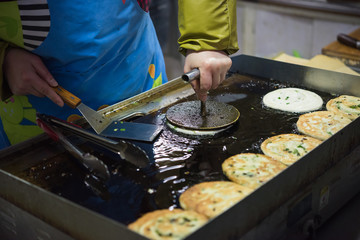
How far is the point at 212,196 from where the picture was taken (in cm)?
130

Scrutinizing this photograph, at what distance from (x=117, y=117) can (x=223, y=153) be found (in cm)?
58

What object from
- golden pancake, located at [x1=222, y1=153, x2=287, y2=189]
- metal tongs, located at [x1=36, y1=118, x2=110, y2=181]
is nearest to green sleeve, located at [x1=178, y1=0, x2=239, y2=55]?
golden pancake, located at [x1=222, y1=153, x2=287, y2=189]

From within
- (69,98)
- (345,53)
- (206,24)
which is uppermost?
(206,24)

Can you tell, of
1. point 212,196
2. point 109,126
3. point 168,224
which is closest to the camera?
point 168,224

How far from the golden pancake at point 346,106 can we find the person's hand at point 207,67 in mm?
611

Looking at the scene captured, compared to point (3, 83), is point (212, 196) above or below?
below

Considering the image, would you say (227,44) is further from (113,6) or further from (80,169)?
(80,169)

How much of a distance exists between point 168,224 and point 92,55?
3.25 ft

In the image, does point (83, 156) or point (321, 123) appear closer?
point (83, 156)

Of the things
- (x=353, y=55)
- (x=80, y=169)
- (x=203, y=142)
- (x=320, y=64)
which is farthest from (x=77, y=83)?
(x=353, y=55)

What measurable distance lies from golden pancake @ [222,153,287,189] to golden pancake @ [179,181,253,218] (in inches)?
2.3

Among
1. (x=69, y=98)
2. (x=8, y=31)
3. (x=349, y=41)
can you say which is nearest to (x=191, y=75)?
(x=69, y=98)

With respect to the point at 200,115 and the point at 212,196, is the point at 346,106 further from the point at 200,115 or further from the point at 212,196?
the point at 212,196

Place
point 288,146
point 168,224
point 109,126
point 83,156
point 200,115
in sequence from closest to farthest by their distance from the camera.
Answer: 1. point 168,224
2. point 83,156
3. point 288,146
4. point 109,126
5. point 200,115
